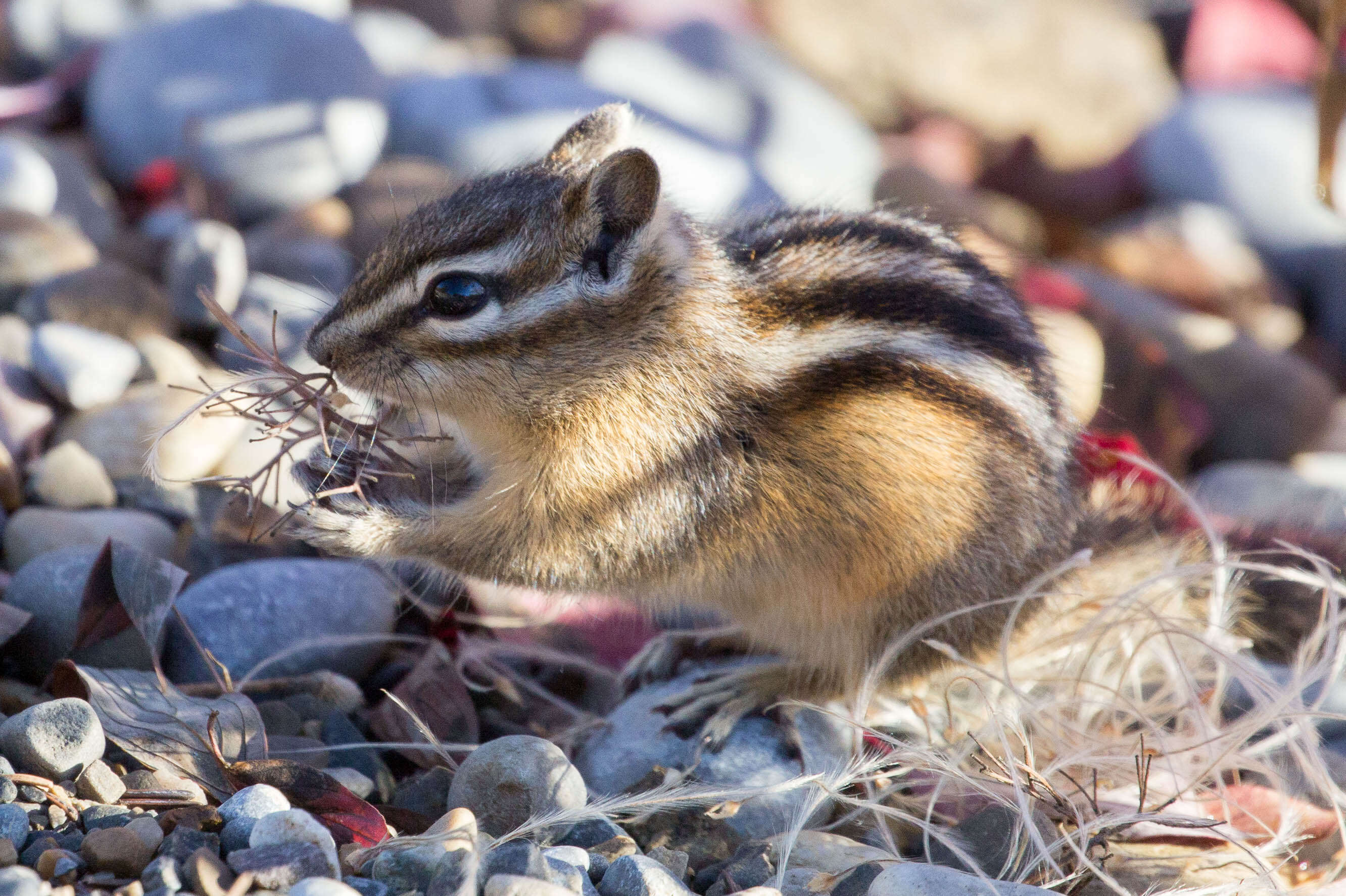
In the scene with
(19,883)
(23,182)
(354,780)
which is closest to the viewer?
(19,883)

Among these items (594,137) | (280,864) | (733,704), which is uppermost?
(594,137)

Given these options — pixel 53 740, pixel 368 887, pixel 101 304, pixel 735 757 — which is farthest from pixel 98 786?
pixel 101 304

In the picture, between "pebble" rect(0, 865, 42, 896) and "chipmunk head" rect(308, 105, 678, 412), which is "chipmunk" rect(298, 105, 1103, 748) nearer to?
"chipmunk head" rect(308, 105, 678, 412)

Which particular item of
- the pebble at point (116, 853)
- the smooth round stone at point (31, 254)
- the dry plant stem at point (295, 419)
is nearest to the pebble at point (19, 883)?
the pebble at point (116, 853)

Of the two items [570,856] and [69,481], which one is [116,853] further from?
[69,481]

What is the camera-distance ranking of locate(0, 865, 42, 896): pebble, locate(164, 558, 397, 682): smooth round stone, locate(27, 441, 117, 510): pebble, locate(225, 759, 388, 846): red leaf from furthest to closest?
locate(27, 441, 117, 510): pebble, locate(164, 558, 397, 682): smooth round stone, locate(225, 759, 388, 846): red leaf, locate(0, 865, 42, 896): pebble

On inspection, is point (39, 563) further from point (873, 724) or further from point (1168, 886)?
point (1168, 886)

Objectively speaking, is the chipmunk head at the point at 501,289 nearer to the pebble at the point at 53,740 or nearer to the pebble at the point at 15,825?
the pebble at the point at 53,740

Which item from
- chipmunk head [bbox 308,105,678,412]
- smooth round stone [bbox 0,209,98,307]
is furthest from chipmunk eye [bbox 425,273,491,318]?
smooth round stone [bbox 0,209,98,307]
